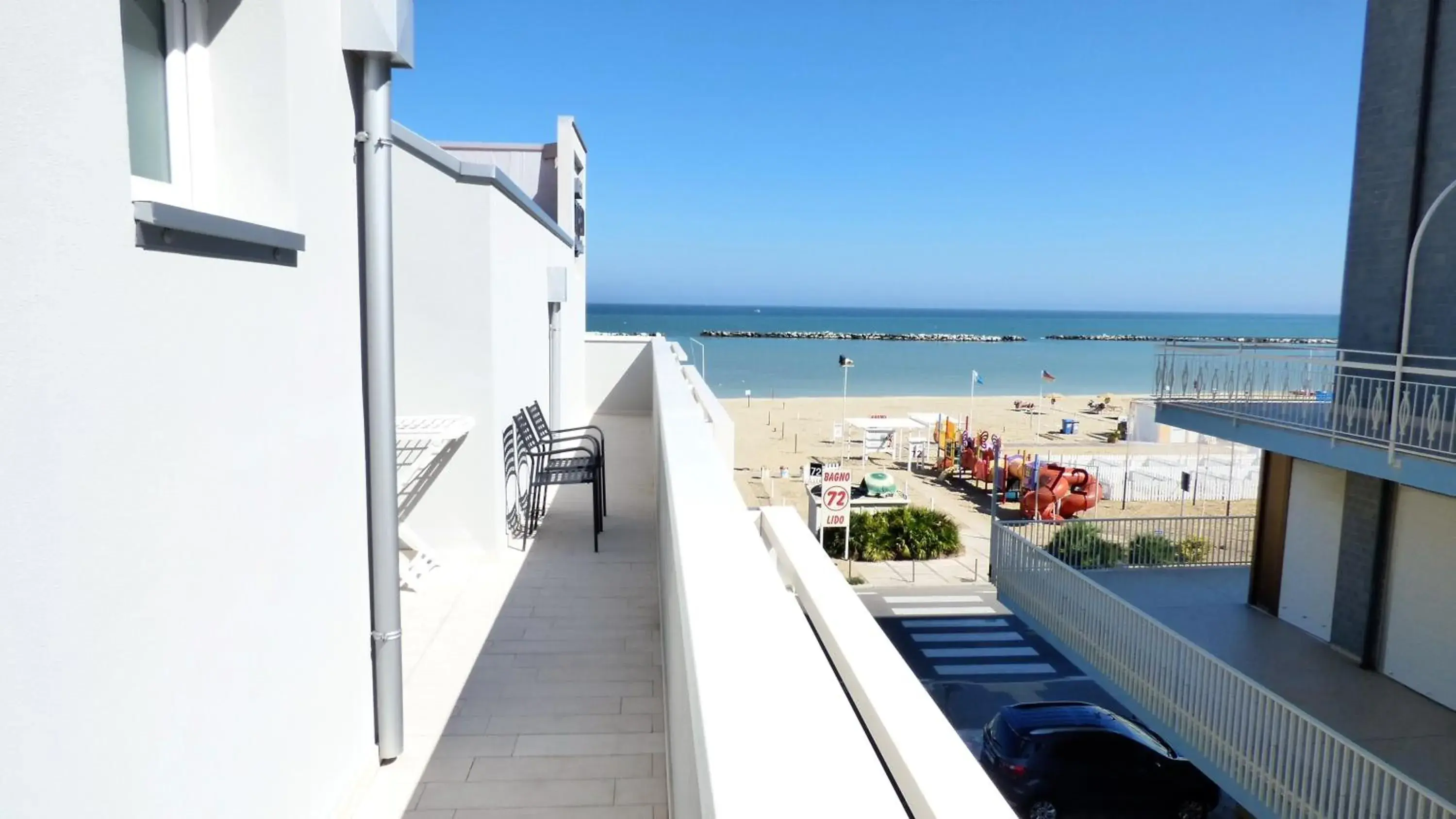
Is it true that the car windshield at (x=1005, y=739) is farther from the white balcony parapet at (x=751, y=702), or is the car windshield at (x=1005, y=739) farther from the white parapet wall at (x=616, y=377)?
the white parapet wall at (x=616, y=377)

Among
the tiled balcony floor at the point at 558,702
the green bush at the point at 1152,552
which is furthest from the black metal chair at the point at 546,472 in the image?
the green bush at the point at 1152,552

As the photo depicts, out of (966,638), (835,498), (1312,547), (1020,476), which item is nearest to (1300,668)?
(1312,547)

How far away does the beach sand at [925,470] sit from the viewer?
683 inches

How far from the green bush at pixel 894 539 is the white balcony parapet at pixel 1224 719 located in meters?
5.74

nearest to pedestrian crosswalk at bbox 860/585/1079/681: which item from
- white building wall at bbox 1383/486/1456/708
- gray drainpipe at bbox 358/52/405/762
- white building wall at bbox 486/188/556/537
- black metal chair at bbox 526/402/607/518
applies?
white building wall at bbox 1383/486/1456/708

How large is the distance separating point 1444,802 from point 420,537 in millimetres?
5682

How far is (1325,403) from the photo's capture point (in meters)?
8.59

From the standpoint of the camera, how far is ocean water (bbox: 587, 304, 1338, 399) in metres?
49.0

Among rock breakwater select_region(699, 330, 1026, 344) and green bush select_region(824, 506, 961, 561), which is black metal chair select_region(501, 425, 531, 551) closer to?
green bush select_region(824, 506, 961, 561)

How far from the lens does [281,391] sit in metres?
2.16

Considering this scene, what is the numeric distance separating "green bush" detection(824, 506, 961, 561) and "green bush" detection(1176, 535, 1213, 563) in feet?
15.2

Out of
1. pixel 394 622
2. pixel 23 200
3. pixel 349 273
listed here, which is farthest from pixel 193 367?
pixel 394 622

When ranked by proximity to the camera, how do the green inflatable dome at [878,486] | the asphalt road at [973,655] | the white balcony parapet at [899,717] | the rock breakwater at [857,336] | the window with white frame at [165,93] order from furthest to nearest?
the rock breakwater at [857,336], the green inflatable dome at [878,486], the asphalt road at [973,655], the window with white frame at [165,93], the white balcony parapet at [899,717]

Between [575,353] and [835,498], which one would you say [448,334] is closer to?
[575,353]
